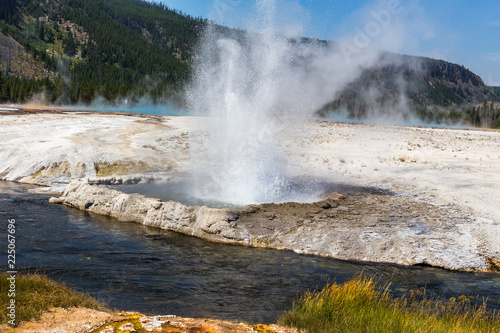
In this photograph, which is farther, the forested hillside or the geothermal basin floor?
the forested hillside

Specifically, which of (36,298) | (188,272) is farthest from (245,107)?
(36,298)

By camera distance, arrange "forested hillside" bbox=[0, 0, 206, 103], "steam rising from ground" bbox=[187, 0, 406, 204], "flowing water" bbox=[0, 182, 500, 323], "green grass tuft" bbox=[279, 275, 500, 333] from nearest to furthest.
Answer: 1. "green grass tuft" bbox=[279, 275, 500, 333]
2. "flowing water" bbox=[0, 182, 500, 323]
3. "steam rising from ground" bbox=[187, 0, 406, 204]
4. "forested hillside" bbox=[0, 0, 206, 103]

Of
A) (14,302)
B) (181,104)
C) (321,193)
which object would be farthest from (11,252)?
(181,104)

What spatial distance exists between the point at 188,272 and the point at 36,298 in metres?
3.28

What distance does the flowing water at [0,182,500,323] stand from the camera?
22.2 ft

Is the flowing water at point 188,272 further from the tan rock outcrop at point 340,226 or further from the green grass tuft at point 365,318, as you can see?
the green grass tuft at point 365,318

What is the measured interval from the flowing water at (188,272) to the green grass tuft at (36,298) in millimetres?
676

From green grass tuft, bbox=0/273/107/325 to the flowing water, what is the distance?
676 millimetres

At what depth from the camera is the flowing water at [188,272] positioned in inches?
266

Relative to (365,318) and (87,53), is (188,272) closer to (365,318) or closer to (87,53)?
(365,318)

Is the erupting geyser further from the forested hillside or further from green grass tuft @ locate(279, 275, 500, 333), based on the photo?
the forested hillside

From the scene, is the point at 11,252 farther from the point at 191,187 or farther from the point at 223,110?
the point at 223,110

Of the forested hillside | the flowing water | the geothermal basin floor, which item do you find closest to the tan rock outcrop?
the geothermal basin floor

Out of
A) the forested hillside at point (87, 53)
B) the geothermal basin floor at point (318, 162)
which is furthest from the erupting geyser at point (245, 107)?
the forested hillside at point (87, 53)
